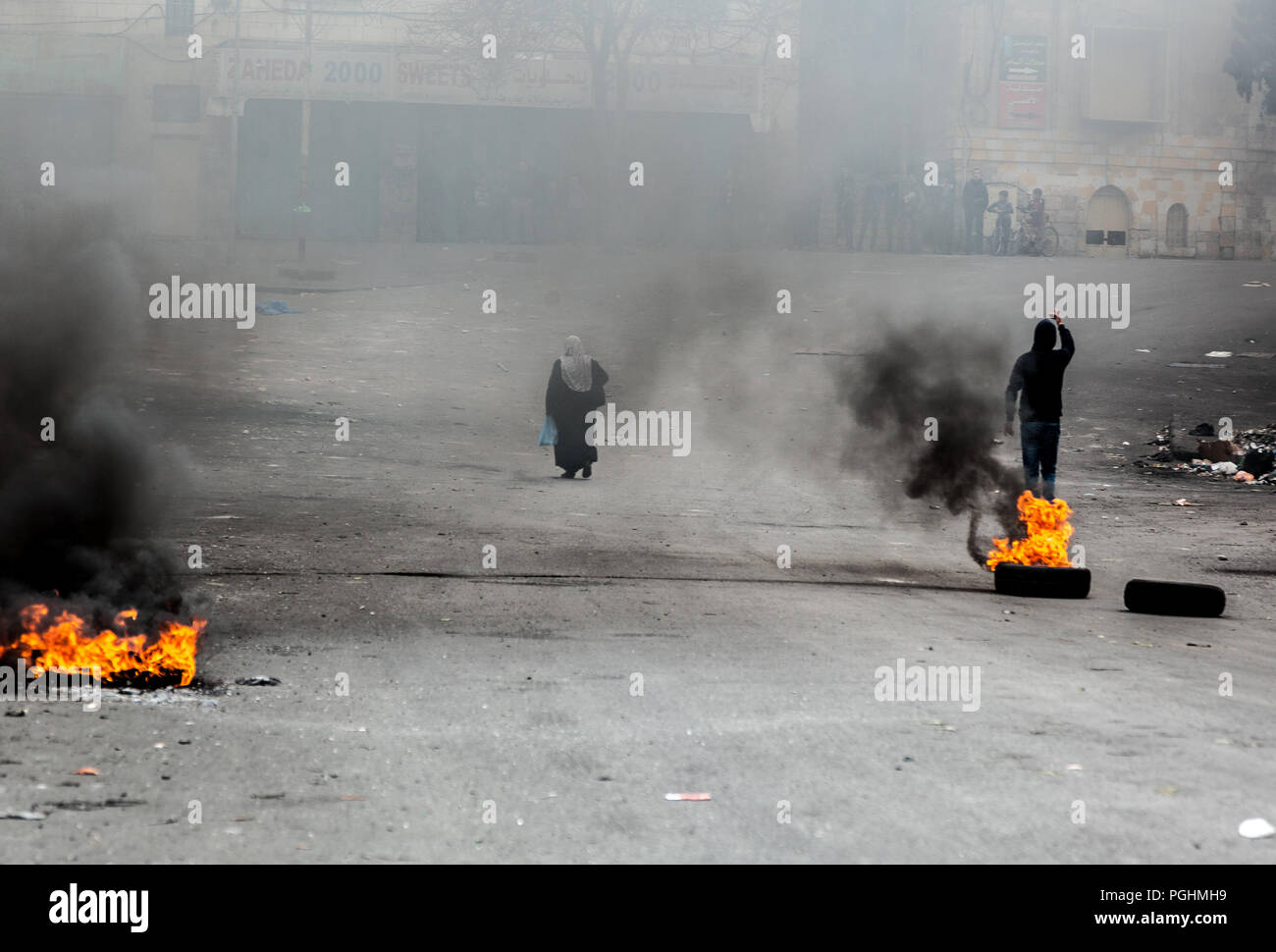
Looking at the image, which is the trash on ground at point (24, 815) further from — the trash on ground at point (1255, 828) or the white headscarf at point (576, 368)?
the white headscarf at point (576, 368)

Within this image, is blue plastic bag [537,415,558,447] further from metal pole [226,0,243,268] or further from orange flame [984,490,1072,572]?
metal pole [226,0,243,268]

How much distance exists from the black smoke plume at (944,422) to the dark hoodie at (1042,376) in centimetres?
46

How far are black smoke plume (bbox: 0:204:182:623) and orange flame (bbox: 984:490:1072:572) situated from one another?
16.8 ft

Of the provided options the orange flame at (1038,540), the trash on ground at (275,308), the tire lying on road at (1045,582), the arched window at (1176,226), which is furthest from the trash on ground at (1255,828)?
the arched window at (1176,226)

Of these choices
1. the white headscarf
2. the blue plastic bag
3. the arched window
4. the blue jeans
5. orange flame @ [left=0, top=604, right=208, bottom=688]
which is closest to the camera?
orange flame @ [left=0, top=604, right=208, bottom=688]

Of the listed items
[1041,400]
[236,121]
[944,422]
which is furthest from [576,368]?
[236,121]

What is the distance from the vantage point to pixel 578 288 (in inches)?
926

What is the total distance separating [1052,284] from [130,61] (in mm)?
19484

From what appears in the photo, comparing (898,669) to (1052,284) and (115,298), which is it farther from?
(1052,284)

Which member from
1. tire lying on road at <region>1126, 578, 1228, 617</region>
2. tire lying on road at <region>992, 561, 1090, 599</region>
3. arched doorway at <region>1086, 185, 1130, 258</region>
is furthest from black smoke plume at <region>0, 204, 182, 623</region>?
arched doorway at <region>1086, 185, 1130, 258</region>

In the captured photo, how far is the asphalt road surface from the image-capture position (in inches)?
158
